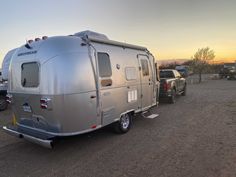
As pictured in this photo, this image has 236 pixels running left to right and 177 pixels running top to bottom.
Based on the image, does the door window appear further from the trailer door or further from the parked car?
the parked car

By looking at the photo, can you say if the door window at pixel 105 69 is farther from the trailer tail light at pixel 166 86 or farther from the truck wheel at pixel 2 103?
the truck wheel at pixel 2 103

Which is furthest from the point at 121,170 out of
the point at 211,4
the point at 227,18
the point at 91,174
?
the point at 227,18

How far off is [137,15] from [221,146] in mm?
10748

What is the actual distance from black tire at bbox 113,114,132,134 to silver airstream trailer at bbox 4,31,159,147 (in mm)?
31

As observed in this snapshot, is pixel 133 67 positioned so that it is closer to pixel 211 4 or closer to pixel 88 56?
pixel 88 56

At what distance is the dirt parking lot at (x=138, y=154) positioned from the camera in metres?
3.98

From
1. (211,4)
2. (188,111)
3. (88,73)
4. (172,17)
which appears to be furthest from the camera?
(172,17)

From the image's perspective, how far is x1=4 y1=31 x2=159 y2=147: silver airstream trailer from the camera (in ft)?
14.2

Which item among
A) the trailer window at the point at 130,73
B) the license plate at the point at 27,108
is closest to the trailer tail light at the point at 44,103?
the license plate at the point at 27,108

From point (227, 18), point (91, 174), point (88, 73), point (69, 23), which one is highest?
point (227, 18)

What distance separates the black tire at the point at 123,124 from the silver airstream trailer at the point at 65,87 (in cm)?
3

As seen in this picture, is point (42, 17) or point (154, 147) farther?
point (42, 17)

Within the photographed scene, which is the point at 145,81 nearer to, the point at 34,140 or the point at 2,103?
the point at 34,140

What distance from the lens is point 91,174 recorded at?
154 inches
